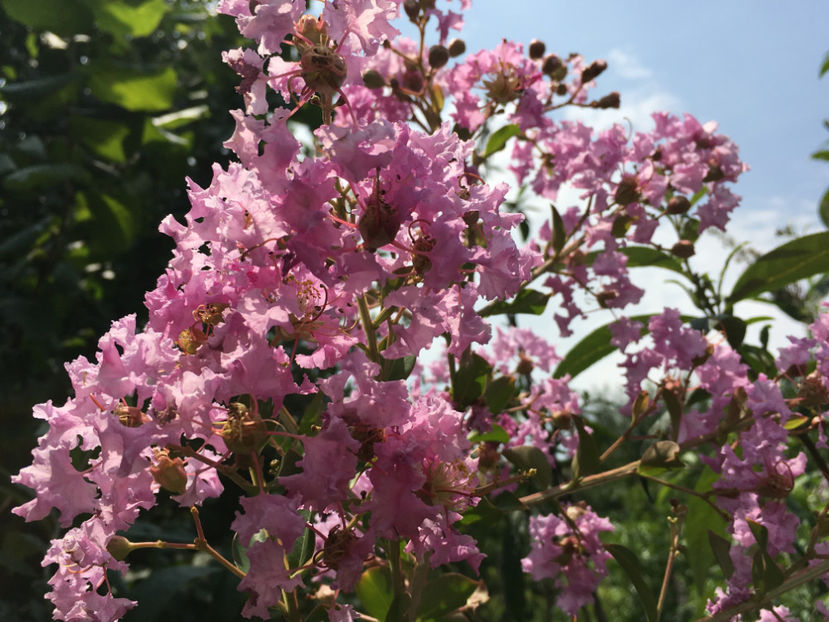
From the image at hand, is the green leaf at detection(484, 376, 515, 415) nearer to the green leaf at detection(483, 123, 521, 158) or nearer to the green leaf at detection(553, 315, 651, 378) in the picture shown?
the green leaf at detection(483, 123, 521, 158)

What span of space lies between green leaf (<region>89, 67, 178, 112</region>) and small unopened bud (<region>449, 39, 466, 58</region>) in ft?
4.06

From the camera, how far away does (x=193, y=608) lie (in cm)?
175

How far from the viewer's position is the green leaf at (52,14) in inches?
80.8

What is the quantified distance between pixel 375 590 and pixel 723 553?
53cm

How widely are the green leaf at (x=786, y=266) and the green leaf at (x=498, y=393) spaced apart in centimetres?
65

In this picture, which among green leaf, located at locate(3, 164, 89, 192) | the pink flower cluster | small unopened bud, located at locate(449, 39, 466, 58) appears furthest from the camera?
green leaf, located at locate(3, 164, 89, 192)

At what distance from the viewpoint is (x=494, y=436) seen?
1260 mm

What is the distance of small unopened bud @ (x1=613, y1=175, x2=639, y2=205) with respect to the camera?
1.27 meters

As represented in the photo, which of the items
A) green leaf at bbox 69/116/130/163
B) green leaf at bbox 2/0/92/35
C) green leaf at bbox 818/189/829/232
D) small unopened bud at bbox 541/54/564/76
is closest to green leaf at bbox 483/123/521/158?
small unopened bud at bbox 541/54/564/76

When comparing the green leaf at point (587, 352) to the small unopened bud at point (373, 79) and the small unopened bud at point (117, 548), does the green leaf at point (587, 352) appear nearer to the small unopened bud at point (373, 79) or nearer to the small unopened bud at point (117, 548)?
the small unopened bud at point (373, 79)

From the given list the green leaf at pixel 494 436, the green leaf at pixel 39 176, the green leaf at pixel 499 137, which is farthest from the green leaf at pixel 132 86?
the green leaf at pixel 494 436

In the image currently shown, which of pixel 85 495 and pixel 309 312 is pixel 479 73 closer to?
pixel 309 312

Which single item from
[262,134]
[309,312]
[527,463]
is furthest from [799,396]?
[262,134]

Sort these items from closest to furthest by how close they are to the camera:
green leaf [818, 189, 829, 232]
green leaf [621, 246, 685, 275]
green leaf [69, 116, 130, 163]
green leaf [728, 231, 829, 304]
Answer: green leaf [728, 231, 829, 304]
green leaf [621, 246, 685, 275]
green leaf [818, 189, 829, 232]
green leaf [69, 116, 130, 163]
